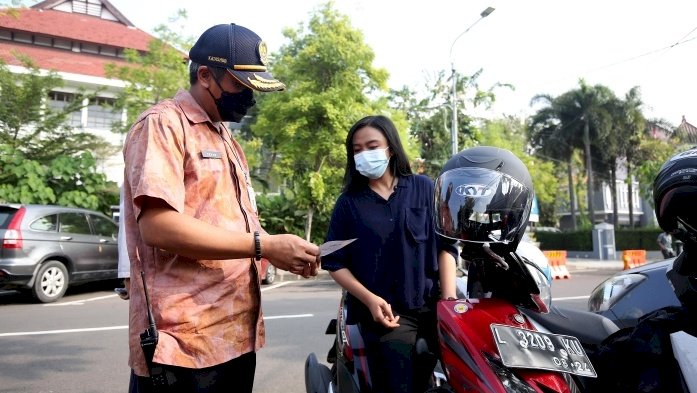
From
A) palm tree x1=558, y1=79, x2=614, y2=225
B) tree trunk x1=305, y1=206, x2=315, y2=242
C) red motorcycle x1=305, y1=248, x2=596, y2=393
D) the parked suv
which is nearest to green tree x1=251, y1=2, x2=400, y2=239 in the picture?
tree trunk x1=305, y1=206, x2=315, y2=242

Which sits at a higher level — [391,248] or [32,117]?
[32,117]

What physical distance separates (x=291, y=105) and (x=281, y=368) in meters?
10.9

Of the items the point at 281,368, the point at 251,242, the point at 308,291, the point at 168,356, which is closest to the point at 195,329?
the point at 168,356

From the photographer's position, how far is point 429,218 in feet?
8.18

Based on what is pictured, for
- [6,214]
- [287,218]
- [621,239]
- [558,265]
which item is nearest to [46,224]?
[6,214]

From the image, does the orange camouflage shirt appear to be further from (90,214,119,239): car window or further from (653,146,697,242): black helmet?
(90,214,119,239): car window

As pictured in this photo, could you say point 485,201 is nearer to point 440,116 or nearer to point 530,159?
point 440,116

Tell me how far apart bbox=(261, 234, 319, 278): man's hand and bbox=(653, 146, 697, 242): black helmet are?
0.98 metres

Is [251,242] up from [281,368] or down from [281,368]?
up

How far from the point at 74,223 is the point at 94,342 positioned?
419 centimetres

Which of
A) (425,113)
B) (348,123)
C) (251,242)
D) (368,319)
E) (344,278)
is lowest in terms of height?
(368,319)

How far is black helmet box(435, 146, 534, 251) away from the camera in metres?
1.68

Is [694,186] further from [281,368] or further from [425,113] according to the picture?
[425,113]

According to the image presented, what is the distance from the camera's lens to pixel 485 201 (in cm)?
169
